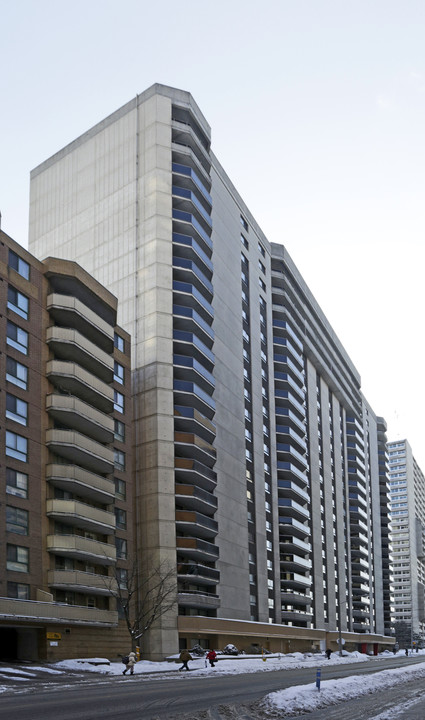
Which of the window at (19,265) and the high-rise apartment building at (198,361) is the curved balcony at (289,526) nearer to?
the high-rise apartment building at (198,361)

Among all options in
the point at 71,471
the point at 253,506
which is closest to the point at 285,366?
the point at 253,506

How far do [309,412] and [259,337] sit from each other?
32334mm

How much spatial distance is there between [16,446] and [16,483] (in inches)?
107

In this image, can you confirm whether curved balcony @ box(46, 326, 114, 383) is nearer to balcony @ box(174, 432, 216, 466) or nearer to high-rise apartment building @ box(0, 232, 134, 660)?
high-rise apartment building @ box(0, 232, 134, 660)

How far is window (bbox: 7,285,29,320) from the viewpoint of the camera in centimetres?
6212

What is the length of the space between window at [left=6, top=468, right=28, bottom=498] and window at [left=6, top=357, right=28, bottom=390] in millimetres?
6665

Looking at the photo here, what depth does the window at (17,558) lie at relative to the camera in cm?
5813

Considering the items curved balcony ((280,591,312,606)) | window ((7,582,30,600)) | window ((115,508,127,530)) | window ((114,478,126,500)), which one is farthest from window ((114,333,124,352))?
curved balcony ((280,591,312,606))

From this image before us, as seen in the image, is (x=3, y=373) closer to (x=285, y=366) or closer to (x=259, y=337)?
(x=259, y=337)

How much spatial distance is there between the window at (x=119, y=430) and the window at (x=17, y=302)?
1832cm

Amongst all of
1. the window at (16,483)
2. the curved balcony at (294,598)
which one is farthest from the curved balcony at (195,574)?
the curved balcony at (294,598)

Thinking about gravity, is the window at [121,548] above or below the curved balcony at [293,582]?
above

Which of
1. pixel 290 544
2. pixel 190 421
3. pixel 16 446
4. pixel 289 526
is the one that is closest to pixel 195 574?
pixel 190 421

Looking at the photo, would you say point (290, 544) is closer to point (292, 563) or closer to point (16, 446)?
point (292, 563)
